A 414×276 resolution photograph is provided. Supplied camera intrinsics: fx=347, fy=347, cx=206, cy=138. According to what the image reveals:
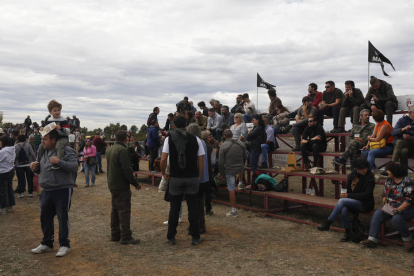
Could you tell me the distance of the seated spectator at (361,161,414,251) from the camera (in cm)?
538

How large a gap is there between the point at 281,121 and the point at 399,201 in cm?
551

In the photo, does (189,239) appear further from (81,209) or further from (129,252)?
(81,209)

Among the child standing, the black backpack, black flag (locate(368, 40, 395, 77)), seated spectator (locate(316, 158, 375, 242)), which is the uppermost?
black flag (locate(368, 40, 395, 77))

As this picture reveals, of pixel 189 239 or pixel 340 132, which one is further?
pixel 340 132

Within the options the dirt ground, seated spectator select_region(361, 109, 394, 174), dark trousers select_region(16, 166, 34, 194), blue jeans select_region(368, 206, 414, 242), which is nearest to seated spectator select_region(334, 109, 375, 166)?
seated spectator select_region(361, 109, 394, 174)

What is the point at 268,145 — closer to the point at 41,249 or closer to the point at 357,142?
the point at 357,142

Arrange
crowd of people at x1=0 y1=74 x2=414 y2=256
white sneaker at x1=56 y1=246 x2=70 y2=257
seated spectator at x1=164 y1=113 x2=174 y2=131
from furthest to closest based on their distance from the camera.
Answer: seated spectator at x1=164 y1=113 x2=174 y2=131 → white sneaker at x1=56 y1=246 x2=70 y2=257 → crowd of people at x1=0 y1=74 x2=414 y2=256

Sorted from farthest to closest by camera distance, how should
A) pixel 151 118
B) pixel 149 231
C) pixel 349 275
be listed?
Result: pixel 151 118
pixel 149 231
pixel 349 275

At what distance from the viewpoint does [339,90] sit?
9.77 meters

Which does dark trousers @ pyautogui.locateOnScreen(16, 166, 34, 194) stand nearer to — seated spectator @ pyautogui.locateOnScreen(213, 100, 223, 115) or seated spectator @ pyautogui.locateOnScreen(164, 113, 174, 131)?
seated spectator @ pyautogui.locateOnScreen(164, 113, 174, 131)

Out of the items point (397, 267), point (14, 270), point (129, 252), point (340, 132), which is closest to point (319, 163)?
point (340, 132)

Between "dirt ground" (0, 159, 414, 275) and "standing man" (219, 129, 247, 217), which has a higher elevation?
"standing man" (219, 129, 247, 217)

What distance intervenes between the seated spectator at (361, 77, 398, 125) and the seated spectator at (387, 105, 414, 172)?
1.71m

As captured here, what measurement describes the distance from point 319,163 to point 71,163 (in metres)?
6.12
